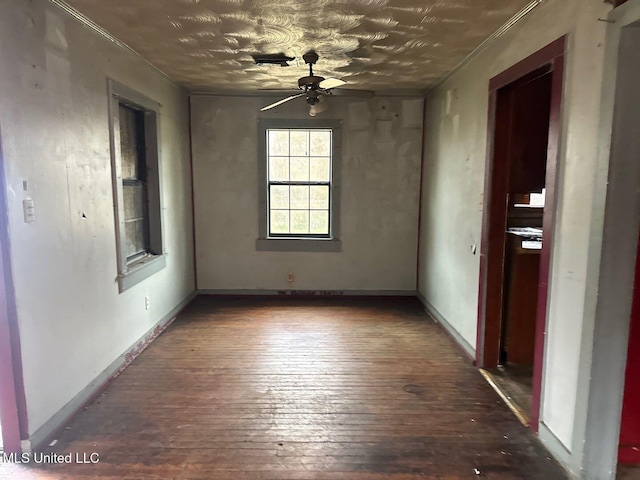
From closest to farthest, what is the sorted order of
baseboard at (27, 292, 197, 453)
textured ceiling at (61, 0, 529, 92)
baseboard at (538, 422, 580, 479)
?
1. baseboard at (538, 422, 580, 479)
2. baseboard at (27, 292, 197, 453)
3. textured ceiling at (61, 0, 529, 92)

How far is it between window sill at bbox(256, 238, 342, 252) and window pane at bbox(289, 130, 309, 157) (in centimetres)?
113

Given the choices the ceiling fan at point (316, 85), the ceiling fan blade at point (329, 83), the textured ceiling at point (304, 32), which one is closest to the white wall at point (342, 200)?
the textured ceiling at point (304, 32)

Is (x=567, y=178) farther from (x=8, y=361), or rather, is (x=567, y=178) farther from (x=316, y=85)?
(x=8, y=361)

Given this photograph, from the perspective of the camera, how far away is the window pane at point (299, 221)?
5.42 meters

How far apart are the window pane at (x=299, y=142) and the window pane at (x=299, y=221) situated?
76 centimetres

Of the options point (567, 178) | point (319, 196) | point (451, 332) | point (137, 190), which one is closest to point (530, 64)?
point (567, 178)

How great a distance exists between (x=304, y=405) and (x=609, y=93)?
247 cm

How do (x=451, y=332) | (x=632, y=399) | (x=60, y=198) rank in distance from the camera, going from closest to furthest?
(x=632, y=399) → (x=60, y=198) → (x=451, y=332)

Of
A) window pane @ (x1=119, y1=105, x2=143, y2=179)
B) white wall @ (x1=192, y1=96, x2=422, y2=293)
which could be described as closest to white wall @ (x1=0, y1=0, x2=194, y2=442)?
window pane @ (x1=119, y1=105, x2=143, y2=179)

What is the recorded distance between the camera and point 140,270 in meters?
3.60

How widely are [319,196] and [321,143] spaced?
689 millimetres

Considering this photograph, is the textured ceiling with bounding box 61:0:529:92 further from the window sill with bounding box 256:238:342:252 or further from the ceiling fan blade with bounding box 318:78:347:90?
the window sill with bounding box 256:238:342:252

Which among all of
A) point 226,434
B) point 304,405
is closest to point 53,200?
point 226,434

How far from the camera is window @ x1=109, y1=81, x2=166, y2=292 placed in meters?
3.28
